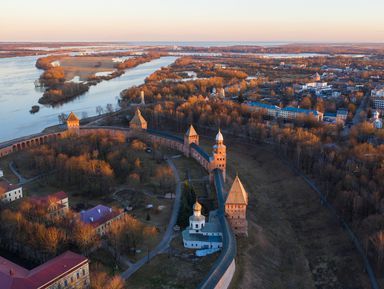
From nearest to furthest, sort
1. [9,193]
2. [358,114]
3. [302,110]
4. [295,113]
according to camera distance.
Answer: [9,193] < [302,110] < [295,113] < [358,114]

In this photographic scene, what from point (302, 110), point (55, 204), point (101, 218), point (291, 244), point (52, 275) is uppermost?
point (302, 110)

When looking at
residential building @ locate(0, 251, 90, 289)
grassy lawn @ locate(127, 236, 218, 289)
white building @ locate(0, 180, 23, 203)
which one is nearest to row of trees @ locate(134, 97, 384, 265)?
grassy lawn @ locate(127, 236, 218, 289)

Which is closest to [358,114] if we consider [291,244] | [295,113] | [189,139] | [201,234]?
[295,113]

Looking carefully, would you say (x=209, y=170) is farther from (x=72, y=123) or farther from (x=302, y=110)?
(x=302, y=110)

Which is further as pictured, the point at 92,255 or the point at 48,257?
the point at 92,255

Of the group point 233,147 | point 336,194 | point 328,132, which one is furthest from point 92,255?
point 328,132

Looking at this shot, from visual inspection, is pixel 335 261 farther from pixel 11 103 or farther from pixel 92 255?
pixel 11 103
